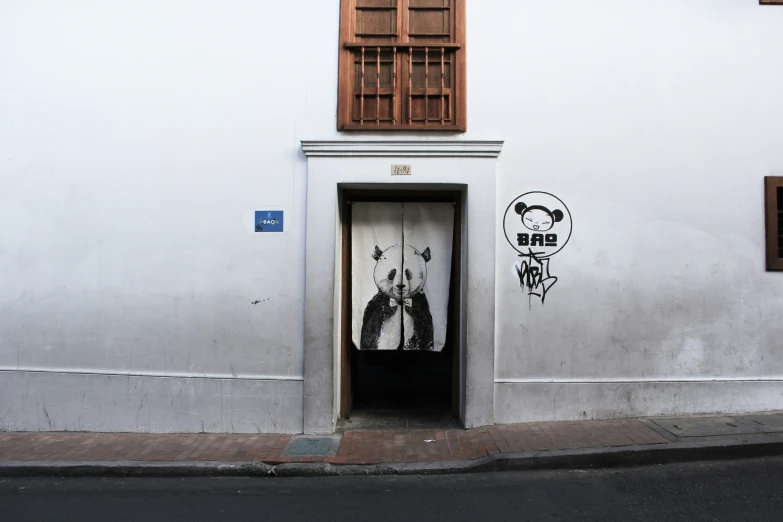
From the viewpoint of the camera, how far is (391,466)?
5566 millimetres

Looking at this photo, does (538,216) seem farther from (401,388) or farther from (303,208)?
(401,388)

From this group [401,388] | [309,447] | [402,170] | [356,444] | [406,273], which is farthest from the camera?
[401,388]

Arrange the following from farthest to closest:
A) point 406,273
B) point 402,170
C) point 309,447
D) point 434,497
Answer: point 406,273, point 402,170, point 309,447, point 434,497

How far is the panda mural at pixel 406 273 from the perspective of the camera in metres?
6.98

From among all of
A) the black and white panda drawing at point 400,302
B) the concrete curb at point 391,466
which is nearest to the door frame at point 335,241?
the black and white panda drawing at point 400,302

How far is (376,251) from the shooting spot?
7.00 m

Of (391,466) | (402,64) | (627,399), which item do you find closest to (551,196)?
(402,64)

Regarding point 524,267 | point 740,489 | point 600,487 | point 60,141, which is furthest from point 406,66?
point 740,489

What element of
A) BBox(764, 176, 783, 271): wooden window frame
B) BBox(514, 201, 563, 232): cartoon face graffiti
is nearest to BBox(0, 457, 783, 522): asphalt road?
BBox(764, 176, 783, 271): wooden window frame

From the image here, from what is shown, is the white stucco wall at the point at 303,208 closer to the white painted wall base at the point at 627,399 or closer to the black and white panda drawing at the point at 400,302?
the white painted wall base at the point at 627,399

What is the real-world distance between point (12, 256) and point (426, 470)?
5.39m

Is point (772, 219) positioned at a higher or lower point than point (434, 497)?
higher

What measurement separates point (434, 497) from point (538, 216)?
3.31 metres

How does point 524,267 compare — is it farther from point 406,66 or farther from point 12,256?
point 12,256
